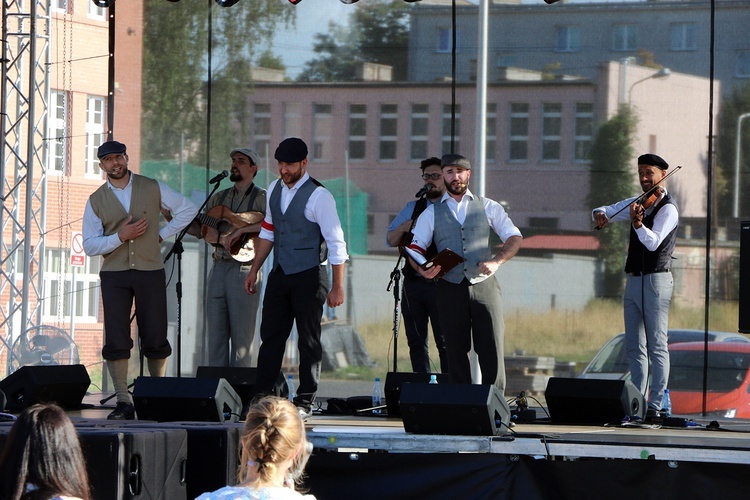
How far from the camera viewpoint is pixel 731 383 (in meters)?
7.71

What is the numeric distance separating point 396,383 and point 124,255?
166 cm

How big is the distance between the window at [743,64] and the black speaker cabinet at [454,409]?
385cm

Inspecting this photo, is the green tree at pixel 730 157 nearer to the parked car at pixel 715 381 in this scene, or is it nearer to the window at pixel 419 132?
the parked car at pixel 715 381

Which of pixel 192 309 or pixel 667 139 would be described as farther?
pixel 192 309

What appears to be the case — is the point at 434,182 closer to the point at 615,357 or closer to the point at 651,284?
the point at 651,284

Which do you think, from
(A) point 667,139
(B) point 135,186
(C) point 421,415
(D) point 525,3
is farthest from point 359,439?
(D) point 525,3

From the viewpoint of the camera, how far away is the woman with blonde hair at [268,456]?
3283 millimetres

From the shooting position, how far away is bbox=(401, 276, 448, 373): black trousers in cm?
723

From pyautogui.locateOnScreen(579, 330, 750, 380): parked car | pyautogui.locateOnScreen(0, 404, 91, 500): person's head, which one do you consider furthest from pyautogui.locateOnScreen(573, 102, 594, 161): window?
pyautogui.locateOnScreen(0, 404, 91, 500): person's head

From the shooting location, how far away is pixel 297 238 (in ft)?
20.4

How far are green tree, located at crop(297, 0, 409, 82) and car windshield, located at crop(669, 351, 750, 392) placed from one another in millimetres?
2945

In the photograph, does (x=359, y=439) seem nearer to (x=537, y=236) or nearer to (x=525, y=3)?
(x=537, y=236)

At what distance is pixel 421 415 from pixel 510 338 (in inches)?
135

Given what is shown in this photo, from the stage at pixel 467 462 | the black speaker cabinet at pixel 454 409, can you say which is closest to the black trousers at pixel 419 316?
the stage at pixel 467 462
